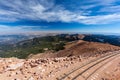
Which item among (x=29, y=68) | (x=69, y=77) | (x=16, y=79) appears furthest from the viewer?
(x=29, y=68)

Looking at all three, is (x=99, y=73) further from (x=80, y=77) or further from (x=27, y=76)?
(x=27, y=76)

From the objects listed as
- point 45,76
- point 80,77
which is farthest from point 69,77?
point 45,76

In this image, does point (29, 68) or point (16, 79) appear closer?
point (16, 79)

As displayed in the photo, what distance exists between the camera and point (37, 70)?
2103cm

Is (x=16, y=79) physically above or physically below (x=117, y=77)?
above

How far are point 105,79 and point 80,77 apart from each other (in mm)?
4063

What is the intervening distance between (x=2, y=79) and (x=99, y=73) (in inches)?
513

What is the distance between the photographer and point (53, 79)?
59.3 feet

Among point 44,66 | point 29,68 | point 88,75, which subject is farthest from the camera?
point 44,66

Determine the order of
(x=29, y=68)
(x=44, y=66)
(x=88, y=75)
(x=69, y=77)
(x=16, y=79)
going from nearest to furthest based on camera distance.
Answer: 1. (x=16, y=79)
2. (x=69, y=77)
3. (x=88, y=75)
4. (x=29, y=68)
5. (x=44, y=66)

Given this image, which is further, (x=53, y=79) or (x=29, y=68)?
(x=29, y=68)

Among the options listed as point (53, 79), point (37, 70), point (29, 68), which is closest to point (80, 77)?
point (53, 79)

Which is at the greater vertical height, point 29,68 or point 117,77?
point 29,68

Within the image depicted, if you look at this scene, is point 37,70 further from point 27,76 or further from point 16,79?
point 16,79
